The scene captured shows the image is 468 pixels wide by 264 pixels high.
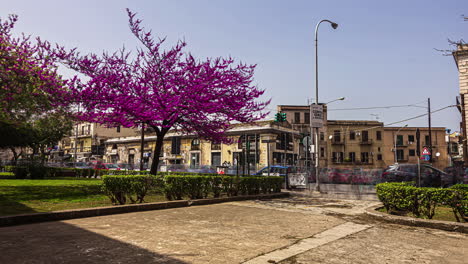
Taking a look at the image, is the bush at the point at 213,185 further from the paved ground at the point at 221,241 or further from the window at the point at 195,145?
the window at the point at 195,145

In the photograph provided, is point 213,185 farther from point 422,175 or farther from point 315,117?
point 422,175

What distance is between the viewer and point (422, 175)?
685 inches

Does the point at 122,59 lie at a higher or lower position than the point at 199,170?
higher

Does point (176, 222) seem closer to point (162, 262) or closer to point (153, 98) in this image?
point (162, 262)

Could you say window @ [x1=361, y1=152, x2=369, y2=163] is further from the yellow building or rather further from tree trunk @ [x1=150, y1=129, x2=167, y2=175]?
tree trunk @ [x1=150, y1=129, x2=167, y2=175]

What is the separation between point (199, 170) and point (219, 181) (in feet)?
53.7

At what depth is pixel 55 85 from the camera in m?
13.4

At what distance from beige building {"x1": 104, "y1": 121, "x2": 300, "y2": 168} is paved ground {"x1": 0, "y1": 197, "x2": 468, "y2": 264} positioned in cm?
2422

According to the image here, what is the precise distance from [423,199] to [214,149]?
1458 inches

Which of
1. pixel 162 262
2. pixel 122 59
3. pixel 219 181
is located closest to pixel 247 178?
pixel 219 181

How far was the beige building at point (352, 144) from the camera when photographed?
189 feet

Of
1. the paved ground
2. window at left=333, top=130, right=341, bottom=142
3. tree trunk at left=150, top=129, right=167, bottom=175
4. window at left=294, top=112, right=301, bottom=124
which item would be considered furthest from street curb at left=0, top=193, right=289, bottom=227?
window at left=333, top=130, right=341, bottom=142

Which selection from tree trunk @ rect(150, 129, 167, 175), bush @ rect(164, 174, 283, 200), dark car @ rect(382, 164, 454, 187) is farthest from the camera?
dark car @ rect(382, 164, 454, 187)

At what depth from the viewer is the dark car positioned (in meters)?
16.0
